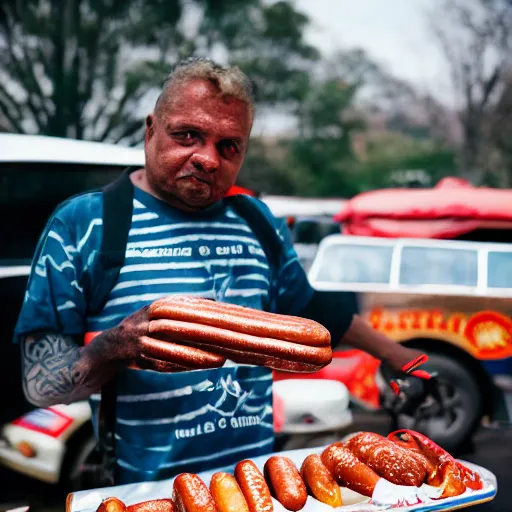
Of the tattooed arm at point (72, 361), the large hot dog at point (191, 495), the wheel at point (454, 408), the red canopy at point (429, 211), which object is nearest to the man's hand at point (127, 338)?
the tattooed arm at point (72, 361)

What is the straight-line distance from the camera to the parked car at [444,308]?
7.77 feet

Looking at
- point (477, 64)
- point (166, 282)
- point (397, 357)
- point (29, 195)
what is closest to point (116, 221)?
point (166, 282)

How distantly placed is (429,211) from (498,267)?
0.33 meters

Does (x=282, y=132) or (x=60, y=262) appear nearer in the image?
(x=60, y=262)

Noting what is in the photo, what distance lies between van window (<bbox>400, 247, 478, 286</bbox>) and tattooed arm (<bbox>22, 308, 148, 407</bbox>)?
3.81 ft

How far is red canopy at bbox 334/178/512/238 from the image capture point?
2389mm

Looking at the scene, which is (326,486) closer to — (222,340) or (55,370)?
(222,340)

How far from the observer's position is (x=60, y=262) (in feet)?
5.69

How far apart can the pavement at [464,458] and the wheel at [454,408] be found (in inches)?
2.3

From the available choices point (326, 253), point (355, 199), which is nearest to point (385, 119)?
point (355, 199)

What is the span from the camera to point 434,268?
7.84ft

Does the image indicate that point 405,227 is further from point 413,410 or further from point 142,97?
point 142,97

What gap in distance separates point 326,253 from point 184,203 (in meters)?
0.70

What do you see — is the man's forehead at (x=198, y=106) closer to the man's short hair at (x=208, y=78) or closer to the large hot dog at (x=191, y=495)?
the man's short hair at (x=208, y=78)
